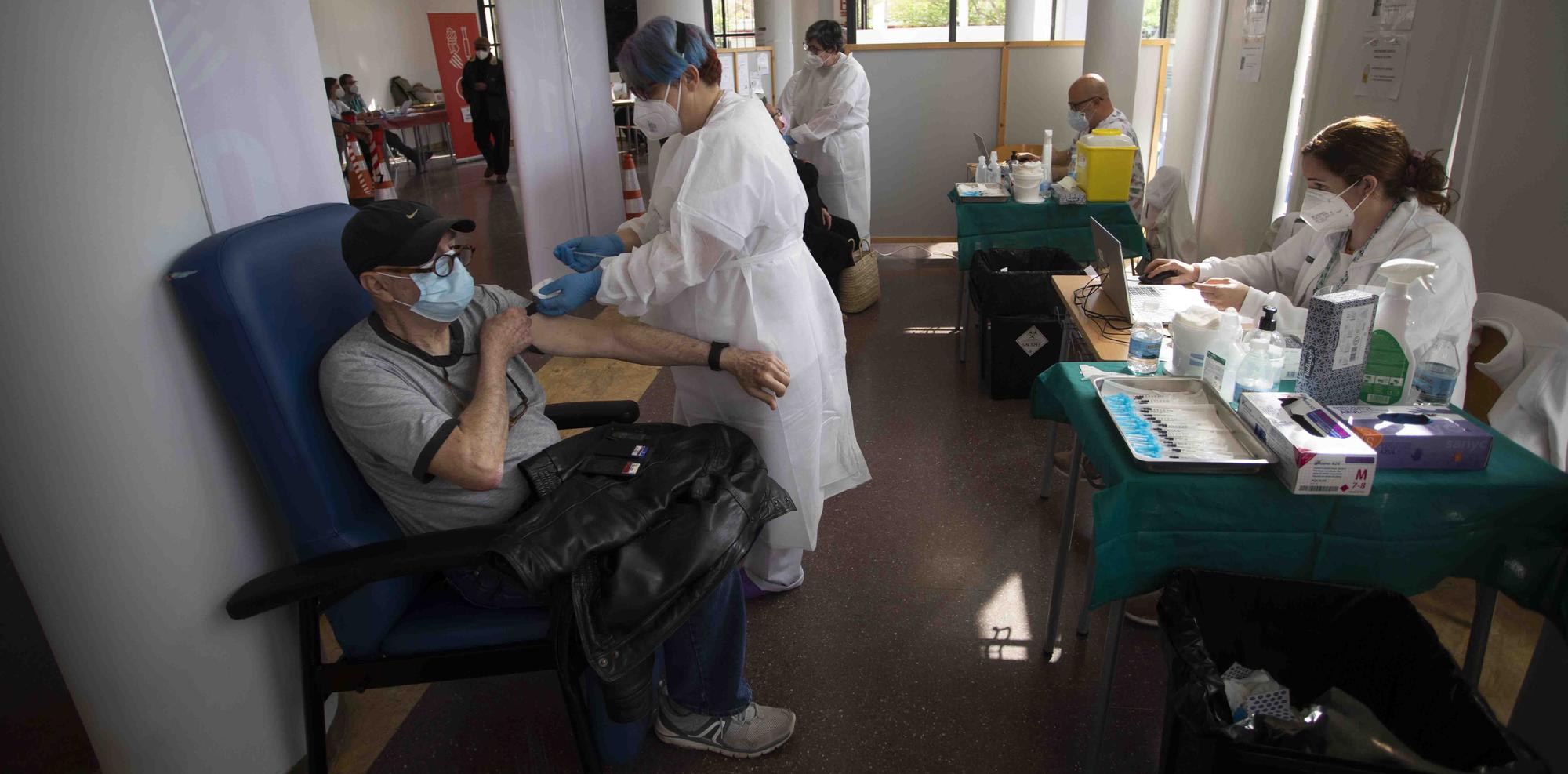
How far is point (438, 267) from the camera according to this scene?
1.47 metres

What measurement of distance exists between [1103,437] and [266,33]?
1.64 m

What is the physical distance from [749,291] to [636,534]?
62 cm

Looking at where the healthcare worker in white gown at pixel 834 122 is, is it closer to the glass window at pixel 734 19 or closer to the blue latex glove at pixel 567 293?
the blue latex glove at pixel 567 293

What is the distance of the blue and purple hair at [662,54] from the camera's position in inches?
69.7

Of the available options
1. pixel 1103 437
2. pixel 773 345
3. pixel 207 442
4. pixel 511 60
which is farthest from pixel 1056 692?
pixel 511 60

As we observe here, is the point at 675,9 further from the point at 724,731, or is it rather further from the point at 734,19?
the point at 734,19

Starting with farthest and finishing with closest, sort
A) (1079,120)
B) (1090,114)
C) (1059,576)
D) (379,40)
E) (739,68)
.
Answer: (379,40) → (739,68) → (1079,120) → (1090,114) → (1059,576)

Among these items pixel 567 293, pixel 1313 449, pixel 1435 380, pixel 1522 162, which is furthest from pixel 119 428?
pixel 1522 162

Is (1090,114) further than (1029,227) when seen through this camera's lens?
Yes

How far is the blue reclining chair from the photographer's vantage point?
128cm

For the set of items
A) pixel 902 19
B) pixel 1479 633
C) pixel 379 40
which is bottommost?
pixel 1479 633

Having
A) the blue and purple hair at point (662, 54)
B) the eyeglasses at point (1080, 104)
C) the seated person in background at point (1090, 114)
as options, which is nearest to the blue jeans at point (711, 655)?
the blue and purple hair at point (662, 54)

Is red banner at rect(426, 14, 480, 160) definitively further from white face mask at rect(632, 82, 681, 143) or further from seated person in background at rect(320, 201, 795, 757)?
seated person in background at rect(320, 201, 795, 757)

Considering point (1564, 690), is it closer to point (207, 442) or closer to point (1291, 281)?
point (1291, 281)
